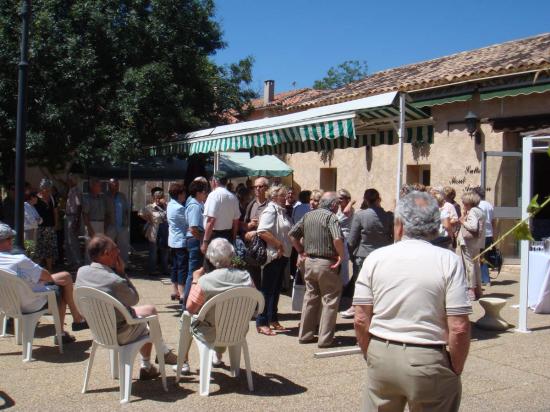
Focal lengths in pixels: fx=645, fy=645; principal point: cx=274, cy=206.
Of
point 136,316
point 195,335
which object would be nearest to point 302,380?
point 195,335

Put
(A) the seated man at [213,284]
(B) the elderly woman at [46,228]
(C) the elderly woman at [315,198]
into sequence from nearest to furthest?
(A) the seated man at [213,284] → (C) the elderly woman at [315,198] → (B) the elderly woman at [46,228]

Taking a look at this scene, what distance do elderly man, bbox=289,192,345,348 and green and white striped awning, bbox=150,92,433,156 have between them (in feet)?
4.11

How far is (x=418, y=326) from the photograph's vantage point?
116 inches

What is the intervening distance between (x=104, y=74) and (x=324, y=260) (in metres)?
7.00

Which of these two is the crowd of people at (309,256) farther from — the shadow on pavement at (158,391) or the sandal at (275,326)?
the shadow on pavement at (158,391)

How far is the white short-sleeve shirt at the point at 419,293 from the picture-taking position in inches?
115

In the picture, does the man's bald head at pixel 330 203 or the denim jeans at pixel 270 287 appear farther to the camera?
the denim jeans at pixel 270 287

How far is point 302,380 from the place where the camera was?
537cm

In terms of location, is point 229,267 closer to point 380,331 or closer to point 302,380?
point 302,380

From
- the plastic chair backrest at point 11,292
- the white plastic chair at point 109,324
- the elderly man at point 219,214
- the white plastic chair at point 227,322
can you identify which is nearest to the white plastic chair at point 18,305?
the plastic chair backrest at point 11,292

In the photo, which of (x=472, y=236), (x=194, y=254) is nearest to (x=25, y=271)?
(x=194, y=254)

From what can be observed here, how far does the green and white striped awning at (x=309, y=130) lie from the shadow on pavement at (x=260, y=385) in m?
3.13

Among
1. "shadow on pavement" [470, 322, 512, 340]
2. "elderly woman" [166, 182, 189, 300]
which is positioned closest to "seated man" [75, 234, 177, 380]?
"elderly woman" [166, 182, 189, 300]

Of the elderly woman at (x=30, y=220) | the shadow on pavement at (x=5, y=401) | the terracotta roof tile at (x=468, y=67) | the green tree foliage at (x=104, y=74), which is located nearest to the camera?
the shadow on pavement at (x=5, y=401)
